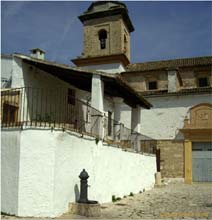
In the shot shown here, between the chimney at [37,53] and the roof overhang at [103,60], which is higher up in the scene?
Result: the roof overhang at [103,60]

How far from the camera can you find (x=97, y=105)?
37.5 ft

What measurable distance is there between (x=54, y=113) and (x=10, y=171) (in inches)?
188

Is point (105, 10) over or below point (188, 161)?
over

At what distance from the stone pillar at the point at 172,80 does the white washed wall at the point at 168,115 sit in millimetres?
737

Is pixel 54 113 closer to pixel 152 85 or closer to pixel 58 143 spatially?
pixel 58 143

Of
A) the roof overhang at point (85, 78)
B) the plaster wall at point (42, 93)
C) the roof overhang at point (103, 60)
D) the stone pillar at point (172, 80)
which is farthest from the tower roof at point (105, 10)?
the plaster wall at point (42, 93)

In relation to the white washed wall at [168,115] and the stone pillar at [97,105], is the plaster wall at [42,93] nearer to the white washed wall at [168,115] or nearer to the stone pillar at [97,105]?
the stone pillar at [97,105]

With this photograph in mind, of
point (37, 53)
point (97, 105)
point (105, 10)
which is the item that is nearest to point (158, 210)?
point (97, 105)

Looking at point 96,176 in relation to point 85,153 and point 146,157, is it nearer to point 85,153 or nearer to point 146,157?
point 85,153

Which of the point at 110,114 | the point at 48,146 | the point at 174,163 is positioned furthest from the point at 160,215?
the point at 174,163

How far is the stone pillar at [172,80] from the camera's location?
23.4m

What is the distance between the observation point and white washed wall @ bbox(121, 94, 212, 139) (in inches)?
887

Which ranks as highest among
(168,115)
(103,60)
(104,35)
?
(104,35)

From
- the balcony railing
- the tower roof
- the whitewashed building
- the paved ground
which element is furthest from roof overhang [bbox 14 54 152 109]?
the tower roof
